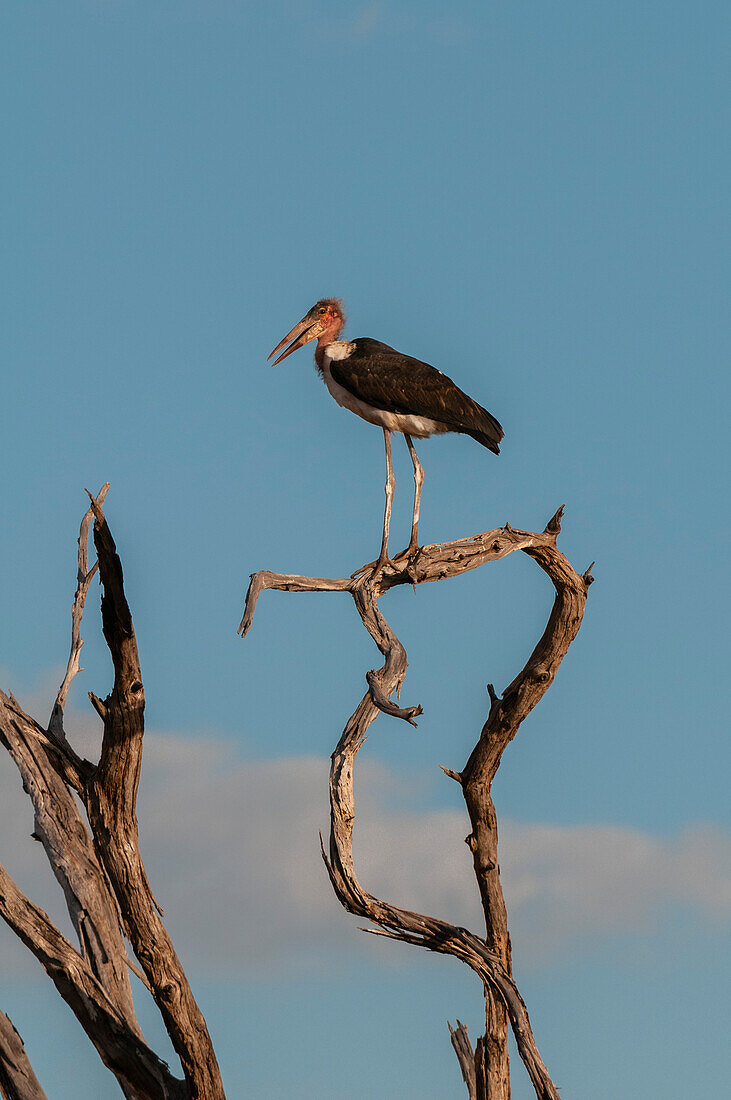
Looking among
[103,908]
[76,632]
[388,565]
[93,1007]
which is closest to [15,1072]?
[93,1007]

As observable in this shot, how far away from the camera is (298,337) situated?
13.0m

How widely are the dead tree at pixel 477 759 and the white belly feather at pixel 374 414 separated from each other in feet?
5.10

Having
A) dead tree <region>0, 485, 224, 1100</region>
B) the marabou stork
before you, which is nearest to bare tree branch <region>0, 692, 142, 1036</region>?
dead tree <region>0, 485, 224, 1100</region>

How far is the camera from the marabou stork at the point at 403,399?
37.7 feet

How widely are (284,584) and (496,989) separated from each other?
3.36 m

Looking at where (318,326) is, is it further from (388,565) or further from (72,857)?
(72,857)

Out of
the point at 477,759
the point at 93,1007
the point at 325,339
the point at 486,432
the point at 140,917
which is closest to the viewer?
the point at 140,917

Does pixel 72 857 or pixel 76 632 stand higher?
pixel 76 632

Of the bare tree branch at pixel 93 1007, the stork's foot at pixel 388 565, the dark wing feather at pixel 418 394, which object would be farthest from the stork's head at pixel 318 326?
the bare tree branch at pixel 93 1007

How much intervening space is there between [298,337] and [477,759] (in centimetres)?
476

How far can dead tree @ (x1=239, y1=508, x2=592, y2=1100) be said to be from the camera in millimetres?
8492

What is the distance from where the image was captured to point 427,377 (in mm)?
11633

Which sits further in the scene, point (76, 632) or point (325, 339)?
point (325, 339)

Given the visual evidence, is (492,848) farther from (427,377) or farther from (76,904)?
(427,377)
